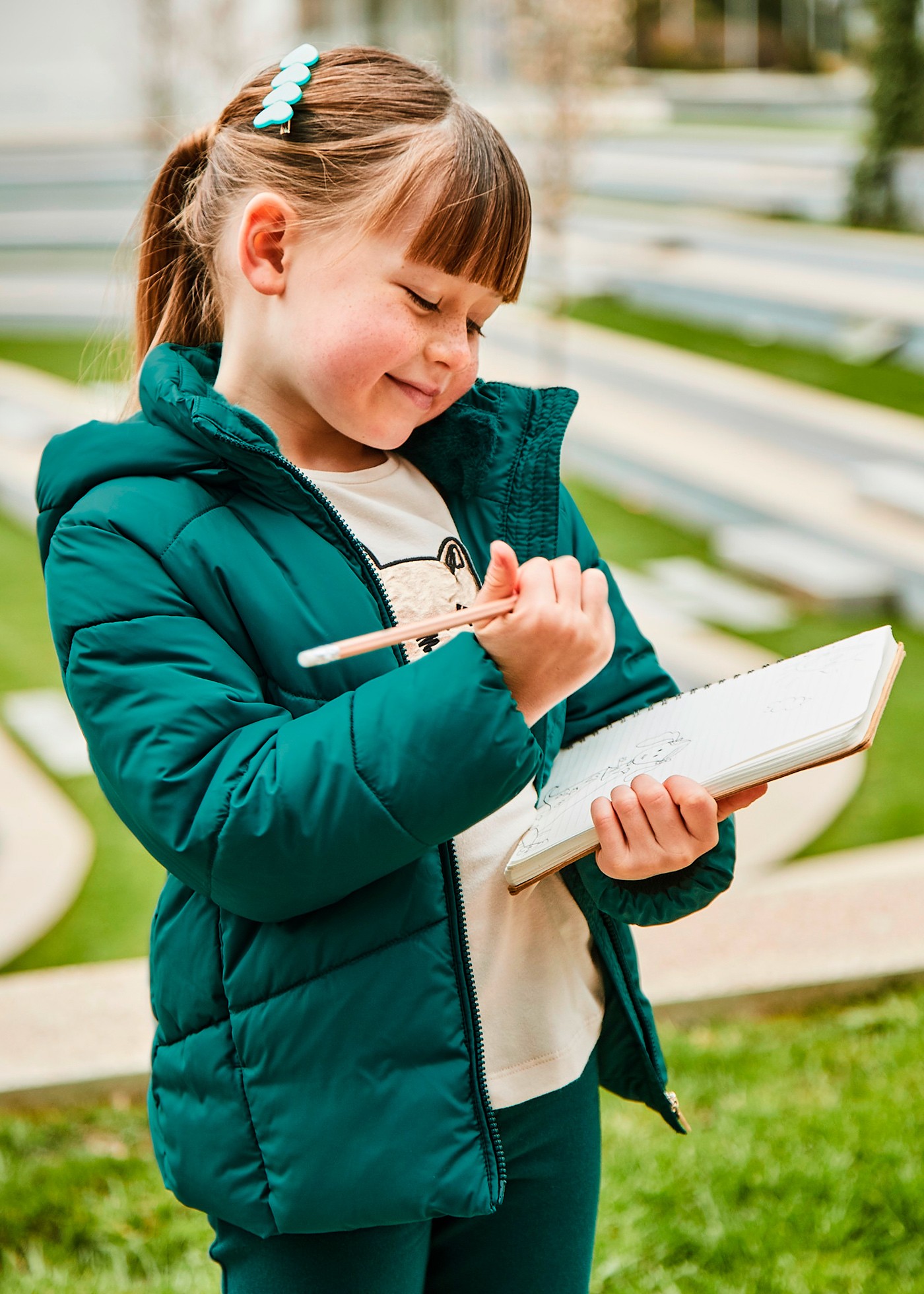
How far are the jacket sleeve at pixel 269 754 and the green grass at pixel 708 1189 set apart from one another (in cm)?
121

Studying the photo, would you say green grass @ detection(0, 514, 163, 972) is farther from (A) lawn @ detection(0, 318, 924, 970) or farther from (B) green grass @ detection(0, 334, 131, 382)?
(B) green grass @ detection(0, 334, 131, 382)

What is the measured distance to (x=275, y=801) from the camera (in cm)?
88

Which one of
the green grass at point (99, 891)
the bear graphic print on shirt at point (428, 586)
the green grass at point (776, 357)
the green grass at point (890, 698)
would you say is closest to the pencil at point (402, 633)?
the bear graphic print on shirt at point (428, 586)

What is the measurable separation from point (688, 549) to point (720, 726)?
4.98m

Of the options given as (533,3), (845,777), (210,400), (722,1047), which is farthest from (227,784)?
(533,3)

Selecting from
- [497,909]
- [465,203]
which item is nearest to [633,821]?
[497,909]

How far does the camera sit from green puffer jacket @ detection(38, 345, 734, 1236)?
2.90 ft

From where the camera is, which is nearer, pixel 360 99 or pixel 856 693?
pixel 856 693

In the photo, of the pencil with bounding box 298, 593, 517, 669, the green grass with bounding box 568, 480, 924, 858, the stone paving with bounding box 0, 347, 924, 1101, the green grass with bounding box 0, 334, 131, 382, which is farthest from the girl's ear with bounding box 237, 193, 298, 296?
the green grass with bounding box 0, 334, 131, 382

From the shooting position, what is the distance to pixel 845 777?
12.6ft

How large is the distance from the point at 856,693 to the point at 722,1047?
1659 millimetres

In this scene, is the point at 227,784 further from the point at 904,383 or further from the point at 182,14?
the point at 182,14

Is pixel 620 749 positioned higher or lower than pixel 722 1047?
higher

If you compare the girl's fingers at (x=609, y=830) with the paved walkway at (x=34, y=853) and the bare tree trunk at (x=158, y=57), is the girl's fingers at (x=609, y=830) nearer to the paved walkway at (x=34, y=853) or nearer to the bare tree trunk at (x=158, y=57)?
the paved walkway at (x=34, y=853)
